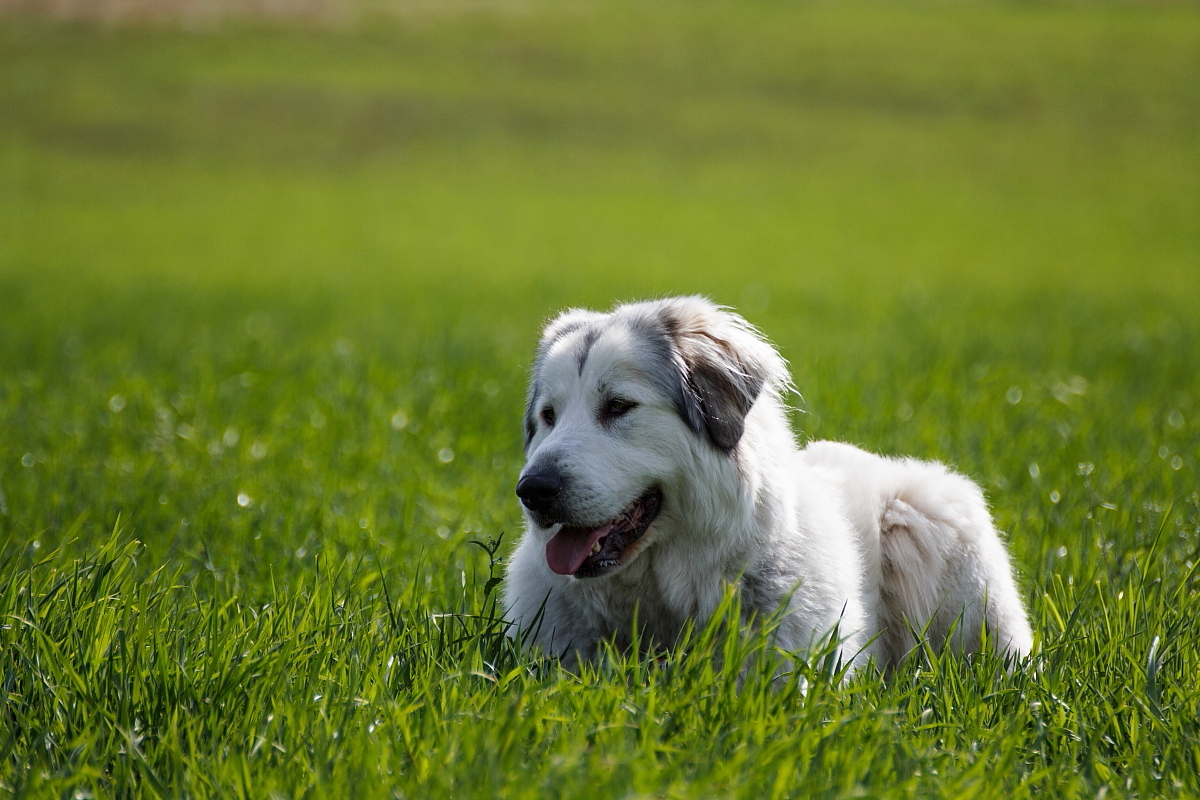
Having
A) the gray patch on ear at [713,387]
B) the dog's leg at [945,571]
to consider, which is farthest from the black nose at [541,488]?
the dog's leg at [945,571]

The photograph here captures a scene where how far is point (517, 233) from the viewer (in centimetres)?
2711

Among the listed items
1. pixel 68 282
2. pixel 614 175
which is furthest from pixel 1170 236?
pixel 68 282

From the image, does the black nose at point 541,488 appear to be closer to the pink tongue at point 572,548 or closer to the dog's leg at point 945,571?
the pink tongue at point 572,548

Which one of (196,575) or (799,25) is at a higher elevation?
(799,25)

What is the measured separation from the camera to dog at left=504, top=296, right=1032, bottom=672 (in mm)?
3613

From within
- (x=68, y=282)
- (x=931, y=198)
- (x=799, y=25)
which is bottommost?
(x=68, y=282)

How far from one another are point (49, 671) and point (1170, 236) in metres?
29.7

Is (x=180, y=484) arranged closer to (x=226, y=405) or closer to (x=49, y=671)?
(x=226, y=405)

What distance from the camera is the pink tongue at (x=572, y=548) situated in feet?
12.0

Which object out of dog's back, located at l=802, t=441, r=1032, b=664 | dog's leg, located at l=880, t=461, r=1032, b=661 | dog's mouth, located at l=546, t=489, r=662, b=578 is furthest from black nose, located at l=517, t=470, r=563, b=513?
dog's leg, located at l=880, t=461, r=1032, b=661

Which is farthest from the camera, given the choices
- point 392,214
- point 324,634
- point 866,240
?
point 392,214

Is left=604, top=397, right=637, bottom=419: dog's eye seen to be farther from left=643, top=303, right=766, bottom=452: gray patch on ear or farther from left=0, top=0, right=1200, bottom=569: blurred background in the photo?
left=0, top=0, right=1200, bottom=569: blurred background

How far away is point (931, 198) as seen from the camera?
31.5 meters

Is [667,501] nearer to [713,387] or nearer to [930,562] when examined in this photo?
[713,387]
